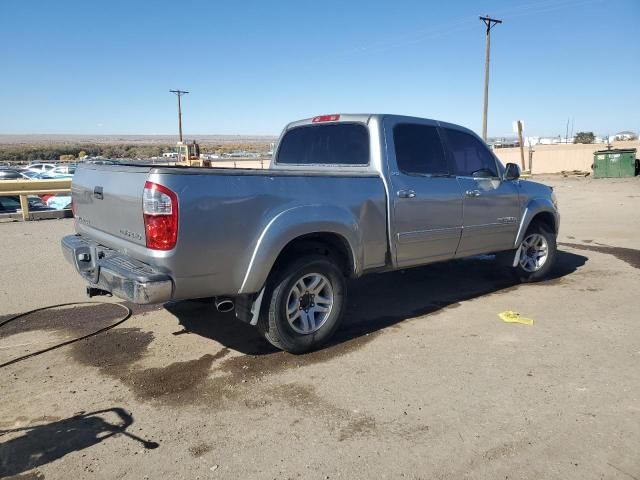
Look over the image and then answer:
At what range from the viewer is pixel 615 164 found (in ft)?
88.8

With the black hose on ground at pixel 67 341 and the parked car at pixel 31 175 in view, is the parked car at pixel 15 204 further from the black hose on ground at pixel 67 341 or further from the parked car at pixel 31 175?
the parked car at pixel 31 175

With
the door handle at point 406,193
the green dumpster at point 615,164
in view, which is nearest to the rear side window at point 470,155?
the door handle at point 406,193

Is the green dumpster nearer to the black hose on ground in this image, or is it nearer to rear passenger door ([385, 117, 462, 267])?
rear passenger door ([385, 117, 462, 267])

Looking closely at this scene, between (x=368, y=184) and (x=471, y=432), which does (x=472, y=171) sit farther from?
(x=471, y=432)

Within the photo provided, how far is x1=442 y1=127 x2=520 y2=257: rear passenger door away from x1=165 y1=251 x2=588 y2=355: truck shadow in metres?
0.67

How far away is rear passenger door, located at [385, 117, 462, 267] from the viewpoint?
15.6ft

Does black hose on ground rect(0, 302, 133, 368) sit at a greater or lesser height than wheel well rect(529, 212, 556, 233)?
lesser

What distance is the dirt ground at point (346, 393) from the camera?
2.80m

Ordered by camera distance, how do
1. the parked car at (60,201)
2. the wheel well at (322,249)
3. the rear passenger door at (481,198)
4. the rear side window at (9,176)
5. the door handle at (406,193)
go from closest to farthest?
the wheel well at (322,249)
the door handle at (406,193)
the rear passenger door at (481,198)
the parked car at (60,201)
the rear side window at (9,176)

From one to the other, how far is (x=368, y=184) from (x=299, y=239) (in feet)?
2.75

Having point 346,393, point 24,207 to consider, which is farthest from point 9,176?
point 346,393

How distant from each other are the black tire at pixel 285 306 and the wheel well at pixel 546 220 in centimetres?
341

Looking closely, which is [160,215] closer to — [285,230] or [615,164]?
[285,230]

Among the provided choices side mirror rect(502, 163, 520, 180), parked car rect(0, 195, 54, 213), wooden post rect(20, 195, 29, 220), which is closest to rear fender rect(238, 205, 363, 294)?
side mirror rect(502, 163, 520, 180)
